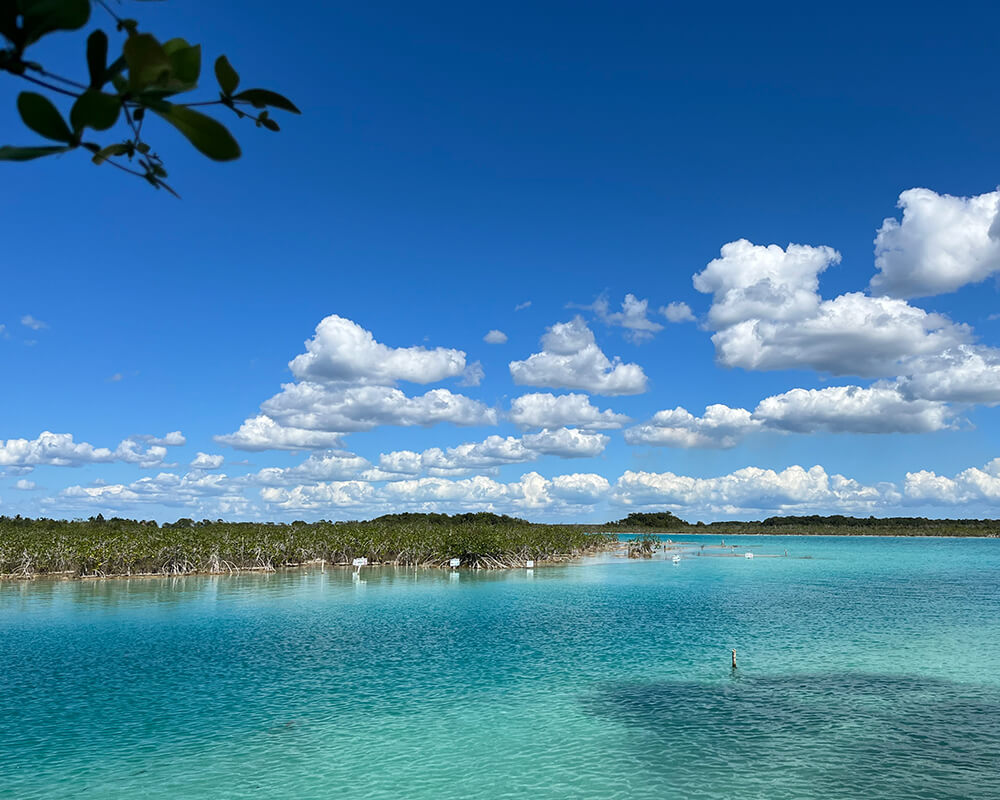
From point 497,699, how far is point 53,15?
23753 mm

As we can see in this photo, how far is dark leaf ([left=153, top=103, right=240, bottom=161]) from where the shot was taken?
7.04 ft

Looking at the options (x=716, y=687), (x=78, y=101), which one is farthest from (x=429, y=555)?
(x=78, y=101)

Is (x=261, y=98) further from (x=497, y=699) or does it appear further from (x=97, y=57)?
(x=497, y=699)

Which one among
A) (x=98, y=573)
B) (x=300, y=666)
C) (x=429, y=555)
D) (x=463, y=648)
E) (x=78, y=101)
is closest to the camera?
(x=78, y=101)

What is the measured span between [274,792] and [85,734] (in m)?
7.98

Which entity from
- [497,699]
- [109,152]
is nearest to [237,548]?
Result: [497,699]

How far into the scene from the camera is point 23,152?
2082 mm

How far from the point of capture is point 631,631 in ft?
118

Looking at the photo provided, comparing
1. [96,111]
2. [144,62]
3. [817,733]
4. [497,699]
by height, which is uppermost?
[144,62]

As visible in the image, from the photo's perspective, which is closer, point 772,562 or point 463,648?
point 463,648

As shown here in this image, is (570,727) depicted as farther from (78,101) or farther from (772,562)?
(772,562)

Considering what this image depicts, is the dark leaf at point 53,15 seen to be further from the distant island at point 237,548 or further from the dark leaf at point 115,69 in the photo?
the distant island at point 237,548

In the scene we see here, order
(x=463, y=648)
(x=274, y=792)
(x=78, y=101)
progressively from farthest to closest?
1. (x=463, y=648)
2. (x=274, y=792)
3. (x=78, y=101)

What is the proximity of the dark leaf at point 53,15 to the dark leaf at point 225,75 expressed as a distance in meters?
0.47
